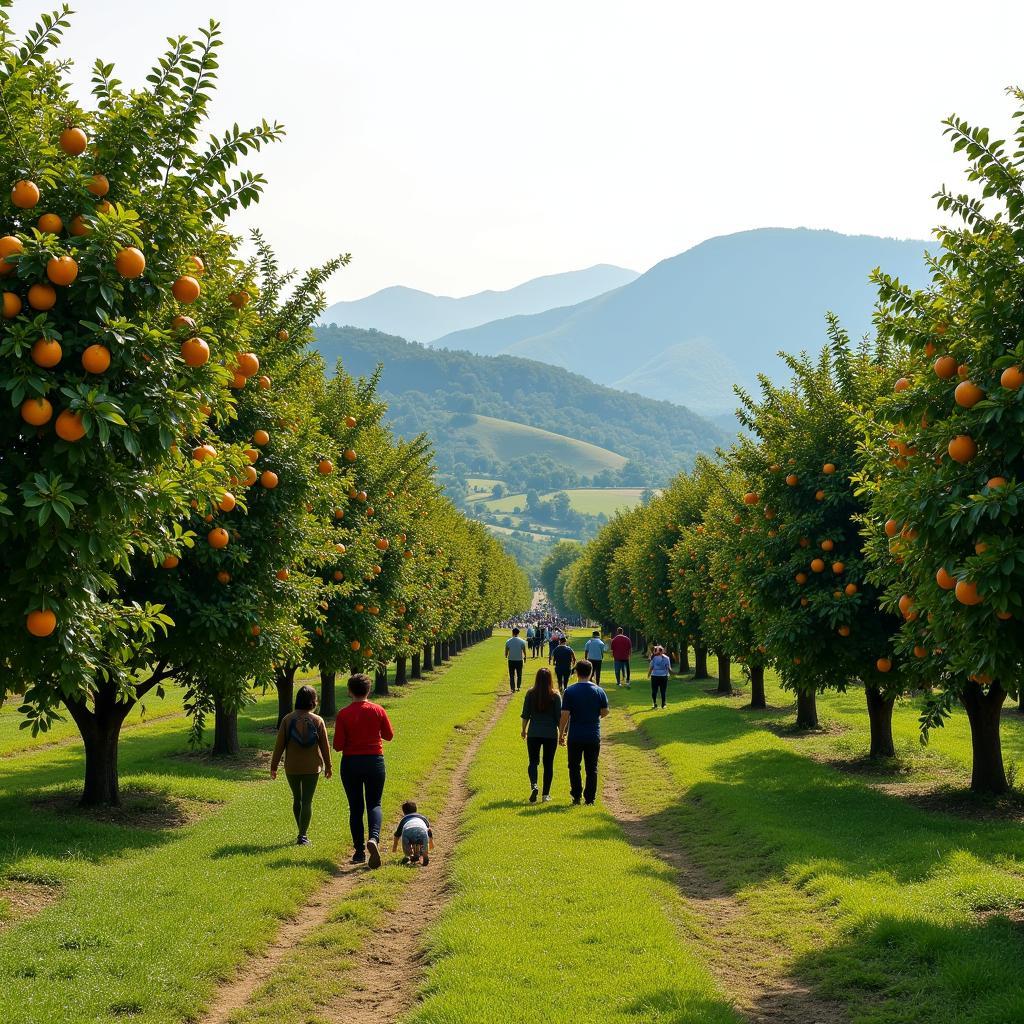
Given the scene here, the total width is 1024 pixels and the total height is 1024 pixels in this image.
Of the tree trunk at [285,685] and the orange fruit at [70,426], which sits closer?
the orange fruit at [70,426]

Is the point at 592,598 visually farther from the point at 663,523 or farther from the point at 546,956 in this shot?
the point at 546,956

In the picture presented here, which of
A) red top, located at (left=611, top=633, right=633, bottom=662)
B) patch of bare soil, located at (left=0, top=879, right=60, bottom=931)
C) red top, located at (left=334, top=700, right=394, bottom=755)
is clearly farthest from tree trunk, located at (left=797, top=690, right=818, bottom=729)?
patch of bare soil, located at (left=0, top=879, right=60, bottom=931)

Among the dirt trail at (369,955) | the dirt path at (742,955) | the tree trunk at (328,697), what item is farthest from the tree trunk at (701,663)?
the dirt trail at (369,955)

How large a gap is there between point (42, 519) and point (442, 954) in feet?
17.8

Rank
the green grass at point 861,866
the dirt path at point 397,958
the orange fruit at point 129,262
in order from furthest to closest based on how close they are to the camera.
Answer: the green grass at point 861,866, the dirt path at point 397,958, the orange fruit at point 129,262

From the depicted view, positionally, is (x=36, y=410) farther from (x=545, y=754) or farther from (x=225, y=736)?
(x=225, y=736)

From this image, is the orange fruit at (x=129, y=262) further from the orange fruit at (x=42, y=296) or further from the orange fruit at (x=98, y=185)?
the orange fruit at (x=98, y=185)

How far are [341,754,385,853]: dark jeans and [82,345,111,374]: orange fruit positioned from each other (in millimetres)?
7610

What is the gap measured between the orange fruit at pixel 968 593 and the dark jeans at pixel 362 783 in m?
7.96

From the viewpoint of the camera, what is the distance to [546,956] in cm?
903

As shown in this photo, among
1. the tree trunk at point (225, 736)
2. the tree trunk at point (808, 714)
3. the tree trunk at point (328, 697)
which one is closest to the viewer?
the tree trunk at point (225, 736)

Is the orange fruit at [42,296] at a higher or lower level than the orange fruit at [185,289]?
lower

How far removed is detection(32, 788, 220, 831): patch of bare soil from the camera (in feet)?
50.4

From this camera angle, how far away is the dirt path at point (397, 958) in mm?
8352
